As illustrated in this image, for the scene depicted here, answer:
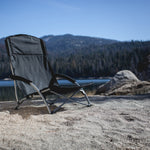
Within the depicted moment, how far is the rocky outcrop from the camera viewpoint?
7.14 meters

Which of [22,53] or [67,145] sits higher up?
[22,53]

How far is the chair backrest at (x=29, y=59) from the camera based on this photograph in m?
3.47

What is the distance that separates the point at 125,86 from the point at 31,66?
4.82m

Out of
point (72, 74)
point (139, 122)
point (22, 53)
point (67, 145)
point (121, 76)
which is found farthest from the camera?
point (72, 74)

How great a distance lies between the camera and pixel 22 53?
369 centimetres

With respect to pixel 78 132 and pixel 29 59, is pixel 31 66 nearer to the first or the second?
pixel 29 59

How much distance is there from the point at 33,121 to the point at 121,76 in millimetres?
6664

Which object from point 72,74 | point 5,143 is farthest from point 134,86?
point 72,74

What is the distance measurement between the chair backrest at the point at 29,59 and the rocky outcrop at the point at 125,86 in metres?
4.05

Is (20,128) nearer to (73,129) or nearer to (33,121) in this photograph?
(33,121)

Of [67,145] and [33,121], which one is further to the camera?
[33,121]

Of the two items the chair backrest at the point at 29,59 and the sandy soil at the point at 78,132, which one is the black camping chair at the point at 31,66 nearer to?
the chair backrest at the point at 29,59

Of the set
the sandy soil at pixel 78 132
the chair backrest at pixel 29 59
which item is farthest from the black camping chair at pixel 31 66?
the sandy soil at pixel 78 132

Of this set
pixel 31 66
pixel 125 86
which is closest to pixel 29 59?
pixel 31 66
